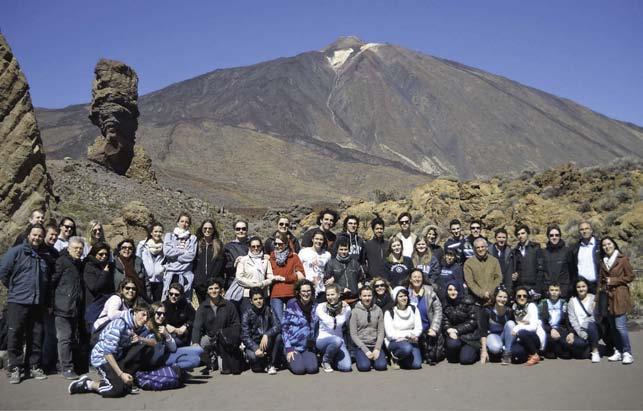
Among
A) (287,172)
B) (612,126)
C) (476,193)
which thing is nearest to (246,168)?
(287,172)

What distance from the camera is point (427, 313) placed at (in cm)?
710

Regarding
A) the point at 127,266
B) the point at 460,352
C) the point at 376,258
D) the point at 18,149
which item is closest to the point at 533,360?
the point at 460,352

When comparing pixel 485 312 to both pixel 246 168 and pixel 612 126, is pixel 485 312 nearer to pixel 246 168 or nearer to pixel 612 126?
pixel 246 168

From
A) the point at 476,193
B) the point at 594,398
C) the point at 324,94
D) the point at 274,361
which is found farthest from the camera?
the point at 324,94

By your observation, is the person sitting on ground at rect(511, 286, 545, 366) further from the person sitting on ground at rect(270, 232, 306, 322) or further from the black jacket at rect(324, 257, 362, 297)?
the person sitting on ground at rect(270, 232, 306, 322)

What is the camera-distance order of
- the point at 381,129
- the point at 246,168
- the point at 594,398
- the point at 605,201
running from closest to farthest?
the point at 594,398, the point at 605,201, the point at 246,168, the point at 381,129

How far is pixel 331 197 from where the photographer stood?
205 feet

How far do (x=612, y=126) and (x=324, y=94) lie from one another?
62.9m

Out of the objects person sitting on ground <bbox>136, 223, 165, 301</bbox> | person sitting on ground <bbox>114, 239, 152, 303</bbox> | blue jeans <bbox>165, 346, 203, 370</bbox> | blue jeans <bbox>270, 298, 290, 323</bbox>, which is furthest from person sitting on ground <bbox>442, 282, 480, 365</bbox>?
person sitting on ground <bbox>114, 239, 152, 303</bbox>

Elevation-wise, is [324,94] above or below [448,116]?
above

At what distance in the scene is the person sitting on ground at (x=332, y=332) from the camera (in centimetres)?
673

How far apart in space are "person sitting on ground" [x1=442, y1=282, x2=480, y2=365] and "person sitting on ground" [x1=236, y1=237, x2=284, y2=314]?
1882mm

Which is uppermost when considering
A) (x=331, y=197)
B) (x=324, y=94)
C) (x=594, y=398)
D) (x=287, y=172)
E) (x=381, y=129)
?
(x=324, y=94)

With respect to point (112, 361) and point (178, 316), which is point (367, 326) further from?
point (112, 361)
